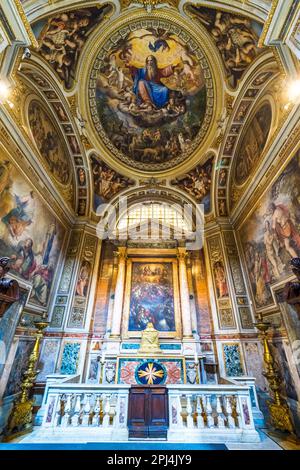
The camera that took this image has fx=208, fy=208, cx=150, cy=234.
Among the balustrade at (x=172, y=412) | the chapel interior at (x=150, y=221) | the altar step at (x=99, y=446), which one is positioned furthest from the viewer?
the chapel interior at (x=150, y=221)

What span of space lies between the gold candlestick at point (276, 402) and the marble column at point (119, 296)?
19.6 feet

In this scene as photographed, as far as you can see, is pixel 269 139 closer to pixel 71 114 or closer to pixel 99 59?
pixel 99 59

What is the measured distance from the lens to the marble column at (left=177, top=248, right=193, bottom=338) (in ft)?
31.9

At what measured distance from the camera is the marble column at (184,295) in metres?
9.73

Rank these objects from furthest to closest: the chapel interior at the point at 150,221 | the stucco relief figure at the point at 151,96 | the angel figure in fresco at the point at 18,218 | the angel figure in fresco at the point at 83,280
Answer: the angel figure in fresco at the point at 83,280 → the stucco relief figure at the point at 151,96 → the angel figure in fresco at the point at 18,218 → the chapel interior at the point at 150,221

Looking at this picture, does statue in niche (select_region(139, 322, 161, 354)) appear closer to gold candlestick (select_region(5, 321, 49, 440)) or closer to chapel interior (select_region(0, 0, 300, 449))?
chapel interior (select_region(0, 0, 300, 449))

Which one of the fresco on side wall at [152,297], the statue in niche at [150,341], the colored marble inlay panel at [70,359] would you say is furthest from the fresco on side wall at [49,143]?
the statue in niche at [150,341]

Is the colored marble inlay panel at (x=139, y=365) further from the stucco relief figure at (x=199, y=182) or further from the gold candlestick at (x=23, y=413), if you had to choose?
the stucco relief figure at (x=199, y=182)

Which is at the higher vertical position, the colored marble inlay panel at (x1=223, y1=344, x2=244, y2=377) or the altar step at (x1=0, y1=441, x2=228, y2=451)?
the colored marble inlay panel at (x1=223, y1=344, x2=244, y2=377)

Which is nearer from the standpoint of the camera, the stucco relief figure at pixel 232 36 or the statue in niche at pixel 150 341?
the stucco relief figure at pixel 232 36

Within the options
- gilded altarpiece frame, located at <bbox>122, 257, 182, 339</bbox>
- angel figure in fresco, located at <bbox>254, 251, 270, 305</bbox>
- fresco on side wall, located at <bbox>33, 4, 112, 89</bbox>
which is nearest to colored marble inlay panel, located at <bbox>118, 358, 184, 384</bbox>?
gilded altarpiece frame, located at <bbox>122, 257, 182, 339</bbox>

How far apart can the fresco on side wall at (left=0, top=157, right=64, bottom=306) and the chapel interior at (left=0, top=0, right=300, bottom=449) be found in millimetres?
72

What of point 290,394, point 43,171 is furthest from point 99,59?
point 290,394

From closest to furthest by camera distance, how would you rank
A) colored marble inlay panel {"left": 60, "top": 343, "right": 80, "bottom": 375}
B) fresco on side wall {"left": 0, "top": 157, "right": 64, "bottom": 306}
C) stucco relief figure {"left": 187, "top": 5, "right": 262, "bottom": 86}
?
fresco on side wall {"left": 0, "top": 157, "right": 64, "bottom": 306} < stucco relief figure {"left": 187, "top": 5, "right": 262, "bottom": 86} < colored marble inlay panel {"left": 60, "top": 343, "right": 80, "bottom": 375}
